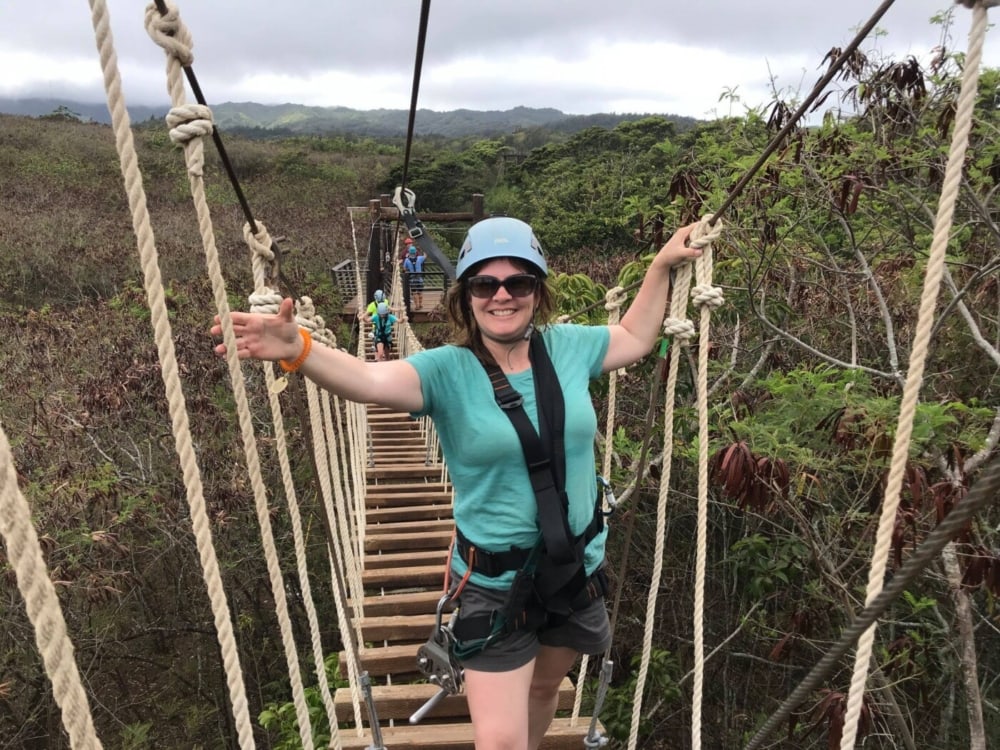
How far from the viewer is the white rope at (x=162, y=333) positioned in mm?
564

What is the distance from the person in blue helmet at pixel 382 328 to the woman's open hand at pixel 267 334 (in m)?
4.35

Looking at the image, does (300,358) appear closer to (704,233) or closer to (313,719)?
(704,233)

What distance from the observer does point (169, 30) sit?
0.70 meters

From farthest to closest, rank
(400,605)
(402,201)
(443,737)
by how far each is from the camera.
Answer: (402,201) < (400,605) < (443,737)

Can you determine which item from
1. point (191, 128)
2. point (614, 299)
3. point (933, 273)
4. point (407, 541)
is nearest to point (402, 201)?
point (407, 541)

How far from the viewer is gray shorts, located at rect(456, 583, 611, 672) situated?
1040mm

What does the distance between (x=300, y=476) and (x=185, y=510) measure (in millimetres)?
1059

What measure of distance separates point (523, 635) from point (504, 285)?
22.9 inches

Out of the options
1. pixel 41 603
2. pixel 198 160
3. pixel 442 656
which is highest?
pixel 198 160

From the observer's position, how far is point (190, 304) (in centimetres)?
646

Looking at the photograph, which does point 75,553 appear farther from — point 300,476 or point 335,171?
point 335,171

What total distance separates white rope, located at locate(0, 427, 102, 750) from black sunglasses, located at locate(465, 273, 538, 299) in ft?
2.34

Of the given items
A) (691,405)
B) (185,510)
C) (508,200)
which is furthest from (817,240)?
(508,200)

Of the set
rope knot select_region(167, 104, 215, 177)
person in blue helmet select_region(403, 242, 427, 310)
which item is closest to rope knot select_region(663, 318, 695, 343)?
rope knot select_region(167, 104, 215, 177)
